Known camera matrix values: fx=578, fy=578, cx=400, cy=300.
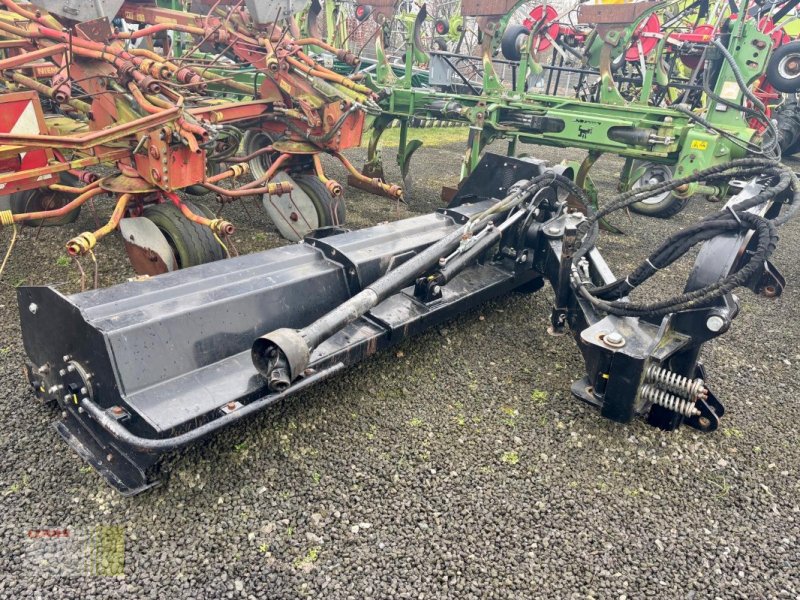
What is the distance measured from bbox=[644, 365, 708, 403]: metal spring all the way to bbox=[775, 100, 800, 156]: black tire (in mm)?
9047

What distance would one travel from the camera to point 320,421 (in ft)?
8.36

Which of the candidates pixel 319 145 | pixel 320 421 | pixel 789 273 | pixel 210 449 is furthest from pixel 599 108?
pixel 210 449

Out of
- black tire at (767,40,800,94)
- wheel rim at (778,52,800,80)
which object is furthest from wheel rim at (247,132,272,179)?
wheel rim at (778,52,800,80)

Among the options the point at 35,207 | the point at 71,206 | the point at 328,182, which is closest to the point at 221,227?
the point at 71,206

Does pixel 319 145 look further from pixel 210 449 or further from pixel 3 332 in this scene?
pixel 210 449

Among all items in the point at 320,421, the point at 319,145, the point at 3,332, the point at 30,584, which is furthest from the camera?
the point at 319,145

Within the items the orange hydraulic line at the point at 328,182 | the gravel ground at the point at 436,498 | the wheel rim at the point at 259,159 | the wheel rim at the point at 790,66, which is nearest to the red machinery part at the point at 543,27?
the wheel rim at the point at 790,66

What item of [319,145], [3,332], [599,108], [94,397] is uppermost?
[599,108]

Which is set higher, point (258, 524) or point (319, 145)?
point (319, 145)

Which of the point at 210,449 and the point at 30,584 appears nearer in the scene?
the point at 30,584

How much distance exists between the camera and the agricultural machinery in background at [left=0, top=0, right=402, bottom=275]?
10.8 feet

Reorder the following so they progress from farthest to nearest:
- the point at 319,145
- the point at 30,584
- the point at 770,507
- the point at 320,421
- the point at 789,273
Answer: the point at 789,273 → the point at 319,145 → the point at 320,421 → the point at 770,507 → the point at 30,584

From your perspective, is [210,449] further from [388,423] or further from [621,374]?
[621,374]

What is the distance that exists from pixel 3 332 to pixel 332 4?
721 centimetres
